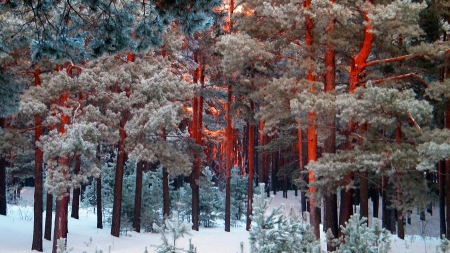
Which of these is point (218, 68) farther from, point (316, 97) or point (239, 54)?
point (316, 97)

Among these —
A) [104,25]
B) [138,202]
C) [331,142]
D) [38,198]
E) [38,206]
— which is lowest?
[138,202]

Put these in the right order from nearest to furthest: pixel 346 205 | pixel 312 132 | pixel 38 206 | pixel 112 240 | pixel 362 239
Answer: pixel 362 239, pixel 346 205, pixel 312 132, pixel 38 206, pixel 112 240

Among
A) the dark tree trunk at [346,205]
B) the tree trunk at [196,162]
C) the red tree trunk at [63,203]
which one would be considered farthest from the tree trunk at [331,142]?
A: the tree trunk at [196,162]

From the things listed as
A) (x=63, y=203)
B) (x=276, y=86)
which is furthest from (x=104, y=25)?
(x=63, y=203)

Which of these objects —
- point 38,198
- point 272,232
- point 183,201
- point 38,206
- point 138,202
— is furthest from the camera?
point 183,201

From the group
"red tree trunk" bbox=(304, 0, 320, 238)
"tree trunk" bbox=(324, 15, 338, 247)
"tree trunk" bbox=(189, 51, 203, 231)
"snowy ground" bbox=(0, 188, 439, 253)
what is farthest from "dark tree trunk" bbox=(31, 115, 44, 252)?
"tree trunk" bbox=(324, 15, 338, 247)

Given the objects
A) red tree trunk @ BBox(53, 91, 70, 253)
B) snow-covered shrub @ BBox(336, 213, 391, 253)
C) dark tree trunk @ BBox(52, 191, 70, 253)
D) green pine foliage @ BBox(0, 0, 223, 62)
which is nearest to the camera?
snow-covered shrub @ BBox(336, 213, 391, 253)

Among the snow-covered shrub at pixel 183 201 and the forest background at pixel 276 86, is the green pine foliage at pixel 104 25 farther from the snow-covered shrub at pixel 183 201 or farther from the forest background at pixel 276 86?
the snow-covered shrub at pixel 183 201

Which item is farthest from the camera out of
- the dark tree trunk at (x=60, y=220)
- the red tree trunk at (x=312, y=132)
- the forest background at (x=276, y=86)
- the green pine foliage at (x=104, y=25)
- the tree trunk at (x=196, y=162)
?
the tree trunk at (x=196, y=162)

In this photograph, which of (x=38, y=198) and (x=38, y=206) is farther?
(x=38, y=198)

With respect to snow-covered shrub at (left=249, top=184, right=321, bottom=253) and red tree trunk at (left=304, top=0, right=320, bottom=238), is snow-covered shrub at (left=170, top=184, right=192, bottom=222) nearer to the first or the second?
red tree trunk at (left=304, top=0, right=320, bottom=238)

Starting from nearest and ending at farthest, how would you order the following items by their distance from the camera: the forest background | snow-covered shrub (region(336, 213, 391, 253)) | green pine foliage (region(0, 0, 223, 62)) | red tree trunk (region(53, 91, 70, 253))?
snow-covered shrub (region(336, 213, 391, 253))
green pine foliage (region(0, 0, 223, 62))
the forest background
red tree trunk (region(53, 91, 70, 253))

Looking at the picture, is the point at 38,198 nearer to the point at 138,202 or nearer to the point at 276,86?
the point at 138,202

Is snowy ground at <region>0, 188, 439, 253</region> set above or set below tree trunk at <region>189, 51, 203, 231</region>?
below
